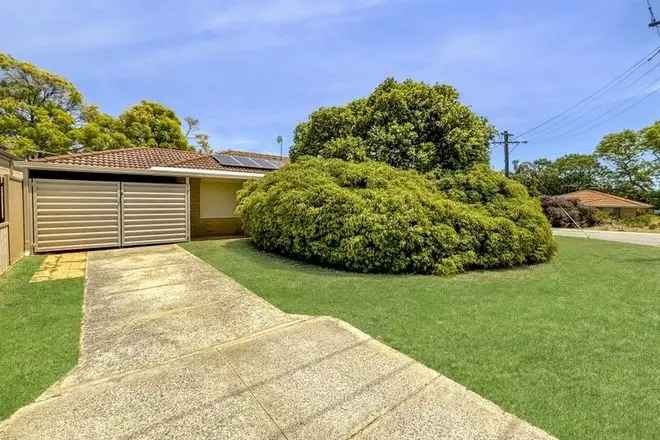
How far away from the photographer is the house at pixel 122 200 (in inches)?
319

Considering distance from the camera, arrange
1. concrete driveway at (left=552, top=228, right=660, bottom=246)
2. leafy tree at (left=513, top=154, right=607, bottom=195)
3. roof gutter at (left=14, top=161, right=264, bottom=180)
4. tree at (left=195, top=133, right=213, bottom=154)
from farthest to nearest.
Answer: leafy tree at (left=513, top=154, right=607, bottom=195)
tree at (left=195, top=133, right=213, bottom=154)
concrete driveway at (left=552, top=228, right=660, bottom=246)
roof gutter at (left=14, top=161, right=264, bottom=180)

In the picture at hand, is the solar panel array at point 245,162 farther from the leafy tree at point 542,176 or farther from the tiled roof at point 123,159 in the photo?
the leafy tree at point 542,176

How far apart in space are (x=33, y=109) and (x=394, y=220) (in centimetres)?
2450

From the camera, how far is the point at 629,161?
125 feet

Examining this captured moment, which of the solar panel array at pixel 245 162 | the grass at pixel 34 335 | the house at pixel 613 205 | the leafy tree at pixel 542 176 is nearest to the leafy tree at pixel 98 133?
the solar panel array at pixel 245 162

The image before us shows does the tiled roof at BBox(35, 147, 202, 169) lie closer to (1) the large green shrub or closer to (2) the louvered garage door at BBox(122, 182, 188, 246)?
(2) the louvered garage door at BBox(122, 182, 188, 246)

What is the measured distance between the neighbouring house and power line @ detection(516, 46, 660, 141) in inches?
784

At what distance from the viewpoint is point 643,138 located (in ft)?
115

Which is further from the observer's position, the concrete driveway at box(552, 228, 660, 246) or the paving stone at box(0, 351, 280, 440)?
the concrete driveway at box(552, 228, 660, 246)

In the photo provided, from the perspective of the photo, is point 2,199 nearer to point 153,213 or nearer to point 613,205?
point 153,213

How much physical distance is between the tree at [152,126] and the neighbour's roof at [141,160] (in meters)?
10.9

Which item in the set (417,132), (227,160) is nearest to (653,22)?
(417,132)

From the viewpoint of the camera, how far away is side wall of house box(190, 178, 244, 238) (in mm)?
11008

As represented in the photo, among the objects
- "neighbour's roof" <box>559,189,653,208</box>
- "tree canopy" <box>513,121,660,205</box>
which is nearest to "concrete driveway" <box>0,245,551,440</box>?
"neighbour's roof" <box>559,189,653,208</box>
